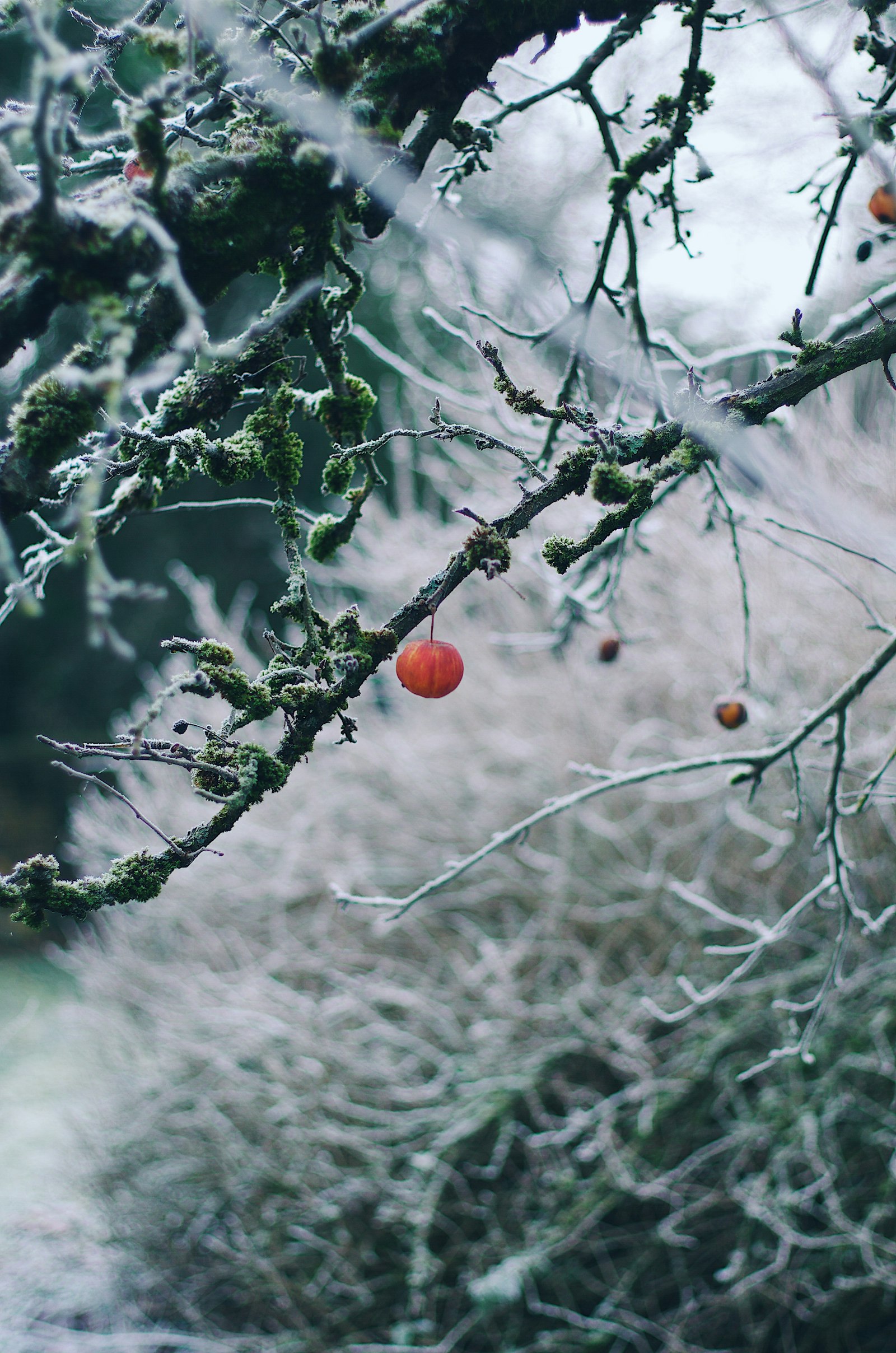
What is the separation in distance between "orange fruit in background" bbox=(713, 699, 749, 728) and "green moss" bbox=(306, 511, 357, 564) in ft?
3.26

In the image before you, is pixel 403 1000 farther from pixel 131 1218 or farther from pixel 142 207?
pixel 142 207

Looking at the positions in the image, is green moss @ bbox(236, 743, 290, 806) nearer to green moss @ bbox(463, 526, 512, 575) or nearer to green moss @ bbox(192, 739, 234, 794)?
green moss @ bbox(192, 739, 234, 794)

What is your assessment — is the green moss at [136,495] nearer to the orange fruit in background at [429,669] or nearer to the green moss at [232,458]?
the green moss at [232,458]

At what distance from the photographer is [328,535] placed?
1041mm

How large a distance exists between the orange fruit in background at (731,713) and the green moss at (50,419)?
135 cm

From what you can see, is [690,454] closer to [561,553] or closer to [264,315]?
[561,553]

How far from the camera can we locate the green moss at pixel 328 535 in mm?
1036

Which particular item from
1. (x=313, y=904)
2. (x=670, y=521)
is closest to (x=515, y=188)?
(x=670, y=521)

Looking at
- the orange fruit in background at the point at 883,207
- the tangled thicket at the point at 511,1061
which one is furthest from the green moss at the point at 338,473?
the tangled thicket at the point at 511,1061

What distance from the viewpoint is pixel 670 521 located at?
11.9ft

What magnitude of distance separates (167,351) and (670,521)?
309 centimetres

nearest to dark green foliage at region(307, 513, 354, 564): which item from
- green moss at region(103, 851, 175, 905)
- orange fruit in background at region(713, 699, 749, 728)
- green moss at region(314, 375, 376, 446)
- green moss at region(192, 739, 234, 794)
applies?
green moss at region(314, 375, 376, 446)

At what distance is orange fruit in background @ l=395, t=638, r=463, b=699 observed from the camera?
3.30 feet

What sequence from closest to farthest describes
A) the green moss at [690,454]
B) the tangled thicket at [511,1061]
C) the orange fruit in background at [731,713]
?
the green moss at [690,454] → the orange fruit in background at [731,713] → the tangled thicket at [511,1061]
